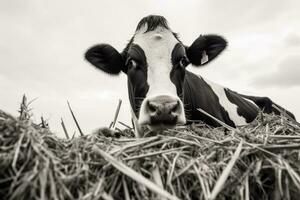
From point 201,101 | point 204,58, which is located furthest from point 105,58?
point 201,101

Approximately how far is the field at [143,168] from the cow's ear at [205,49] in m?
3.61

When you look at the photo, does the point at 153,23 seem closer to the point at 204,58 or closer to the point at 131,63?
the point at 131,63

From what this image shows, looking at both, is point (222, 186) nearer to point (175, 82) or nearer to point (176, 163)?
point (176, 163)

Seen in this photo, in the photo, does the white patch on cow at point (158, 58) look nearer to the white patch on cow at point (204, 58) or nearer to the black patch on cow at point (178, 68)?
the black patch on cow at point (178, 68)

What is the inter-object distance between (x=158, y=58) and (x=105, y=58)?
1.39 metres

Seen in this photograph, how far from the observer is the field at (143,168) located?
83.6 inches

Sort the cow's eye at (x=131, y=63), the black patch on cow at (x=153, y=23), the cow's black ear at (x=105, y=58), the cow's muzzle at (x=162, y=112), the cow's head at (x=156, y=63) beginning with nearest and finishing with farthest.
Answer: the cow's muzzle at (x=162, y=112)
the cow's head at (x=156, y=63)
the cow's eye at (x=131, y=63)
the black patch on cow at (x=153, y=23)
the cow's black ear at (x=105, y=58)

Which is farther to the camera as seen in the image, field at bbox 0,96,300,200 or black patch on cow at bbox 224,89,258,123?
black patch on cow at bbox 224,89,258,123

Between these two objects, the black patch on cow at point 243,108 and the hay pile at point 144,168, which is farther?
the black patch on cow at point 243,108

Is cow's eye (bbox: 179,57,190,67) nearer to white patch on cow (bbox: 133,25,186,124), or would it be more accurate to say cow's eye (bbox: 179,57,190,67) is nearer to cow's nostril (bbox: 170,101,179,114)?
white patch on cow (bbox: 133,25,186,124)

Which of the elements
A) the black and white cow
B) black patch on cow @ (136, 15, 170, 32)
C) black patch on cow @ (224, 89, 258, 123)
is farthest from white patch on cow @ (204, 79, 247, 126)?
black patch on cow @ (136, 15, 170, 32)

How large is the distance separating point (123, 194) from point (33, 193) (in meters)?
0.53

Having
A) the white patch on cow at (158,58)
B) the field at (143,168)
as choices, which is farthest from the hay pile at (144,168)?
the white patch on cow at (158,58)

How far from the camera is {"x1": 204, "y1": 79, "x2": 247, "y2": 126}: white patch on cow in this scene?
7.39 metres
